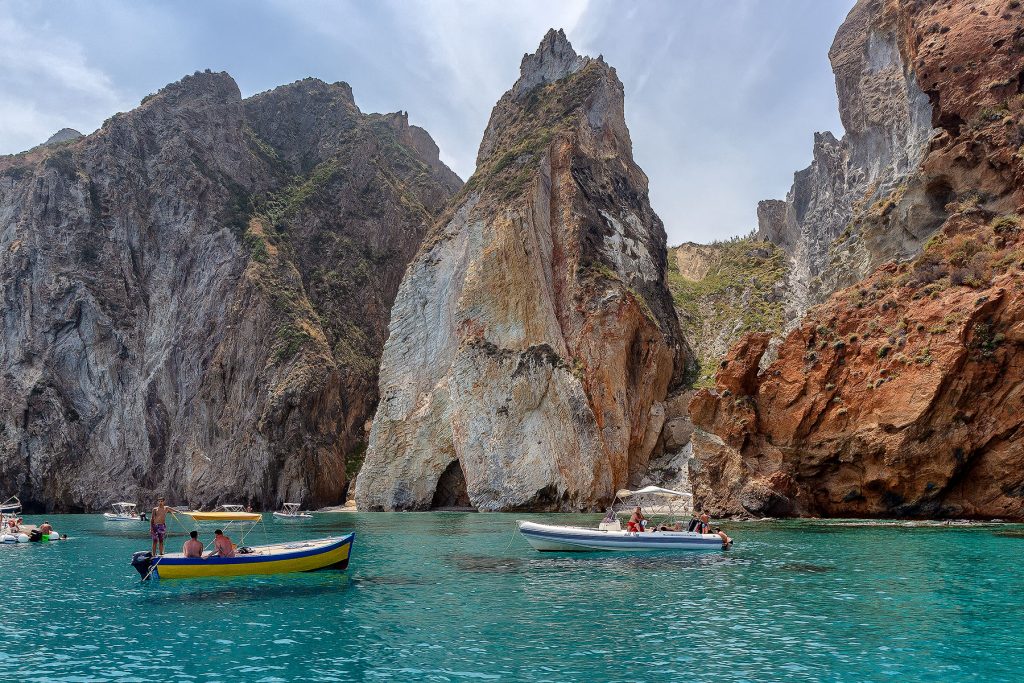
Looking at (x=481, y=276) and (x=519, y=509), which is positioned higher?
(x=481, y=276)

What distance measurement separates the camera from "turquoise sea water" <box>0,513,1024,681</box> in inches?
571

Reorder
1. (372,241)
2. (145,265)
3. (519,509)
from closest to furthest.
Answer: (519,509)
(145,265)
(372,241)

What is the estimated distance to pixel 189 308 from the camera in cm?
9825

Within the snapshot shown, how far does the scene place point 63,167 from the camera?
341 feet

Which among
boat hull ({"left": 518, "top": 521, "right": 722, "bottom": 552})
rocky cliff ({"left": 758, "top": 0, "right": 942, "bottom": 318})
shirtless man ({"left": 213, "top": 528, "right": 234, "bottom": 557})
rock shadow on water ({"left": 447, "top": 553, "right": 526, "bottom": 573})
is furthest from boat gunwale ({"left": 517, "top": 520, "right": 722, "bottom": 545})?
rocky cliff ({"left": 758, "top": 0, "right": 942, "bottom": 318})

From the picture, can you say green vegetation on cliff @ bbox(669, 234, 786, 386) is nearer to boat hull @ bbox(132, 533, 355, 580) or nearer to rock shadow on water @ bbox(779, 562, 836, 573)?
rock shadow on water @ bbox(779, 562, 836, 573)

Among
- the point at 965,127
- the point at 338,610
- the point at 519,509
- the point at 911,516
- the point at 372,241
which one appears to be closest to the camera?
the point at 338,610

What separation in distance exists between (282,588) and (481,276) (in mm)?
50697

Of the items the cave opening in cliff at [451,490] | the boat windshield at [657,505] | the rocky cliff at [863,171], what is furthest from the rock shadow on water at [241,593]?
the cave opening in cliff at [451,490]

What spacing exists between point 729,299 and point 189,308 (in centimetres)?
7205

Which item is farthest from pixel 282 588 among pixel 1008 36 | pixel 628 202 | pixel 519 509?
pixel 628 202

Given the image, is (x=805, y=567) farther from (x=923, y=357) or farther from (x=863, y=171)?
(x=863, y=171)

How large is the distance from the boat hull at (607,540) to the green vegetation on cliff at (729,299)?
45.3m

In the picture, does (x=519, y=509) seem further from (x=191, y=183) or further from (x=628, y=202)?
(x=191, y=183)
